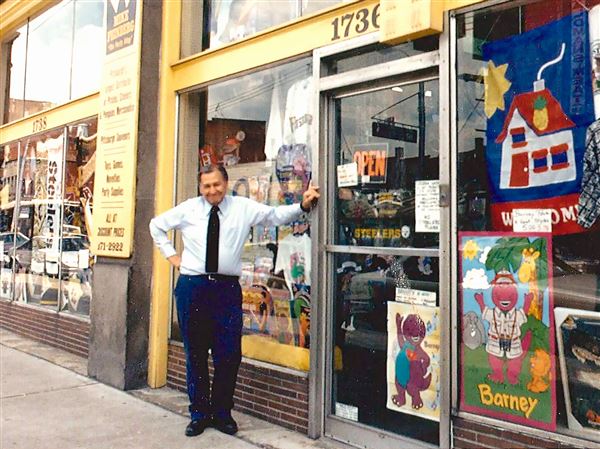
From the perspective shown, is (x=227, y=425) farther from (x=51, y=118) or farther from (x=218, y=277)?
(x=51, y=118)

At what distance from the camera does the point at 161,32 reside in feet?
19.7

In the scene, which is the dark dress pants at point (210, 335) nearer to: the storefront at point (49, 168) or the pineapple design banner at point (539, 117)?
the pineapple design banner at point (539, 117)

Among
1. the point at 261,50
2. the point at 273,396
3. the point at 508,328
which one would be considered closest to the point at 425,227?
the point at 508,328

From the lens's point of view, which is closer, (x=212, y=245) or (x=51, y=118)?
(x=212, y=245)

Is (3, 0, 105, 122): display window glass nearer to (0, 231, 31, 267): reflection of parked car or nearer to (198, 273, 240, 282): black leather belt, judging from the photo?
(0, 231, 31, 267): reflection of parked car

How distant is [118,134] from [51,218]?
2.56m

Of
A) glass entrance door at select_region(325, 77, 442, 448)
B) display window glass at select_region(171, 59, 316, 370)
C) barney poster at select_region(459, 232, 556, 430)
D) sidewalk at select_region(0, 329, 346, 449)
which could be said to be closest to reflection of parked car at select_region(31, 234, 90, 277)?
sidewalk at select_region(0, 329, 346, 449)

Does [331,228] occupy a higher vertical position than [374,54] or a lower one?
lower

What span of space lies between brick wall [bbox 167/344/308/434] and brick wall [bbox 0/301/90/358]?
2.44 m

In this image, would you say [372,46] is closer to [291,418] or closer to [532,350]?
[532,350]

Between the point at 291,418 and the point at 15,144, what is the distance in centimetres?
664

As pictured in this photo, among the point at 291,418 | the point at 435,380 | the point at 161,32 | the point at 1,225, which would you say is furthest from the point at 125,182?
the point at 1,225

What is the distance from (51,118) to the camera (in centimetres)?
802

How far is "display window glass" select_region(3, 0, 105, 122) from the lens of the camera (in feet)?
25.1
